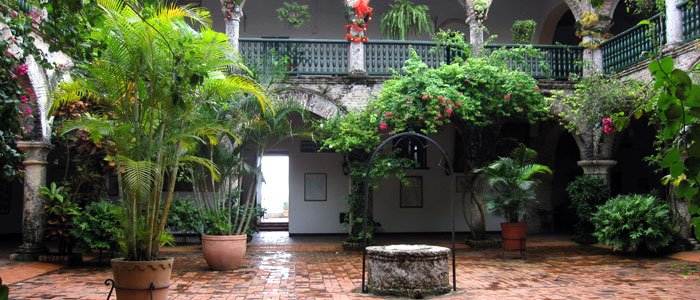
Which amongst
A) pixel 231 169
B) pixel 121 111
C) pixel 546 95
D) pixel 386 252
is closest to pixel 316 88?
pixel 231 169

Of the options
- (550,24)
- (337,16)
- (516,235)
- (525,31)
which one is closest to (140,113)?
(516,235)

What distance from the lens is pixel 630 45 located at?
11914 millimetres

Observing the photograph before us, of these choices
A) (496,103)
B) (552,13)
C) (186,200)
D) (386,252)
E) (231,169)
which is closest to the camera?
(386,252)

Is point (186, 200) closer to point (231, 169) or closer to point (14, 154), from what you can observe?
point (231, 169)

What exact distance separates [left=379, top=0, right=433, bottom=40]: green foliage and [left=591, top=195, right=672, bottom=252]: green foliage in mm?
5564

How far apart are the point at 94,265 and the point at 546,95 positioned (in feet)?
33.3

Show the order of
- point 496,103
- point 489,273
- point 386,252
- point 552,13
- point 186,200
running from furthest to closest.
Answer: point 552,13 < point 186,200 < point 496,103 < point 489,273 < point 386,252

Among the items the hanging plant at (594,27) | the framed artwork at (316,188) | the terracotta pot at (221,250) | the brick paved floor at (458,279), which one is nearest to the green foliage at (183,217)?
the brick paved floor at (458,279)

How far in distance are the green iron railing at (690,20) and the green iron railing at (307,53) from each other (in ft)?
22.2

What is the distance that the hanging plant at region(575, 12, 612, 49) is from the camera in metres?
12.6

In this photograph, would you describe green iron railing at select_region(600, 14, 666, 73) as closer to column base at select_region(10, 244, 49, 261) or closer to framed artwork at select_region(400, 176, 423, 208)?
framed artwork at select_region(400, 176, 423, 208)

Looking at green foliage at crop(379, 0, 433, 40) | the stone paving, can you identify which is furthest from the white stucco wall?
the stone paving

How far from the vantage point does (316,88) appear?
482 inches

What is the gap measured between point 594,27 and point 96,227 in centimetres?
1128
